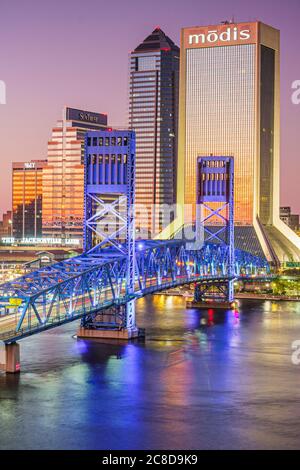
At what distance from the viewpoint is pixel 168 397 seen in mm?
64500

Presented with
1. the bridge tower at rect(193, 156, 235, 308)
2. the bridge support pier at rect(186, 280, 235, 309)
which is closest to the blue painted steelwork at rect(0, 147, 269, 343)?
the bridge support pier at rect(186, 280, 235, 309)

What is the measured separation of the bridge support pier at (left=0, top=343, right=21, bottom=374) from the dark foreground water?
101cm

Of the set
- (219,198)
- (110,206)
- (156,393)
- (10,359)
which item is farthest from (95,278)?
(219,198)

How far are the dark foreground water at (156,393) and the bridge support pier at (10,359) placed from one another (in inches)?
39.6

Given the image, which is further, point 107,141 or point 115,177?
point 107,141

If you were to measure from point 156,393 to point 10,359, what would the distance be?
11929mm

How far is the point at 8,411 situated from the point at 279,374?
24450 mm

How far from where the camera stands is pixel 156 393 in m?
65.7

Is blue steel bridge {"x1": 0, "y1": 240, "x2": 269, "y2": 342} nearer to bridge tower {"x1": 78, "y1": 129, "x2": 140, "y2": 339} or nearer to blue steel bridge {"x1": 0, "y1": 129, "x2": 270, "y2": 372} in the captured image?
blue steel bridge {"x1": 0, "y1": 129, "x2": 270, "y2": 372}

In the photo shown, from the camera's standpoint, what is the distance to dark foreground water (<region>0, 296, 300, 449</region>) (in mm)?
54000

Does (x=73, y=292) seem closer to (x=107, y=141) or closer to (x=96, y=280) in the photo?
(x=96, y=280)

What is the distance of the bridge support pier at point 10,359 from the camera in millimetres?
70188
